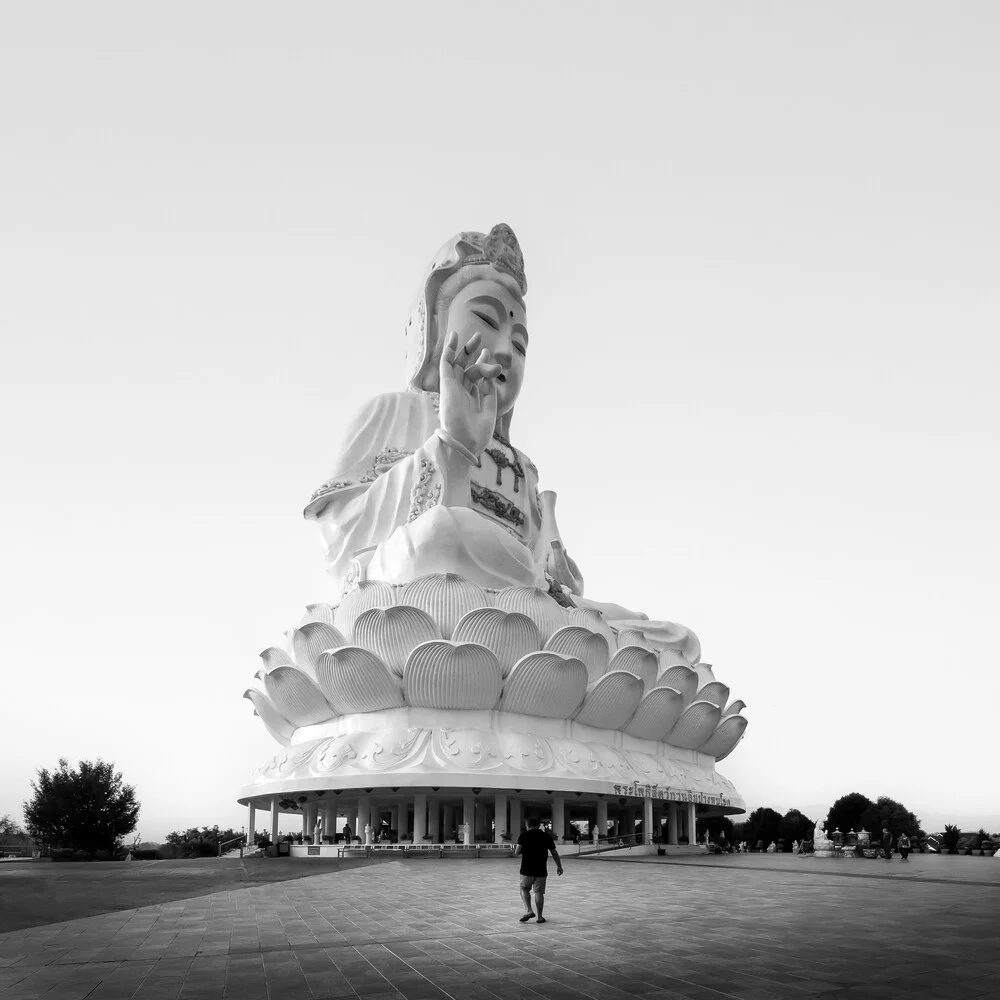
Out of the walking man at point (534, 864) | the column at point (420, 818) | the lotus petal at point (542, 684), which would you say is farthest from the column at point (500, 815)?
the walking man at point (534, 864)

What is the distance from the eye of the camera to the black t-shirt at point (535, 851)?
280 inches

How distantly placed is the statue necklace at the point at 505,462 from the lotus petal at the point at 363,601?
7270 millimetres

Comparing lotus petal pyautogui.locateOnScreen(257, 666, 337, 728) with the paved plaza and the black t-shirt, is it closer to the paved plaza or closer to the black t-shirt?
the paved plaza

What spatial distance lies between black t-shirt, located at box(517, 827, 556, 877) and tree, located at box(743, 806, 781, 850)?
38.5 metres

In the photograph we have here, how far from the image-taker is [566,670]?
19.2 m

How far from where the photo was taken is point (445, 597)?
66.5 ft

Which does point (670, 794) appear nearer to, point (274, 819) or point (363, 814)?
point (363, 814)

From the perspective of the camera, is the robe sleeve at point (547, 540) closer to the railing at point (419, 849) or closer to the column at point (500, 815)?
the column at point (500, 815)

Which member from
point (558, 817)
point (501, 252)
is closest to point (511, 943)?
point (558, 817)

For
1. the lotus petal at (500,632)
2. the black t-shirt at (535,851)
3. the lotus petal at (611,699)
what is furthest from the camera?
the lotus petal at (611,699)

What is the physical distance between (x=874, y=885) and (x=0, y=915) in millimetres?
9188

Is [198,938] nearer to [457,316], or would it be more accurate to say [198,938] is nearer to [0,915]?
[0,915]

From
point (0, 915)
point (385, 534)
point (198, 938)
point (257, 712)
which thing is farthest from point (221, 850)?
point (198, 938)

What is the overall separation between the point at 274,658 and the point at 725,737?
1211cm
